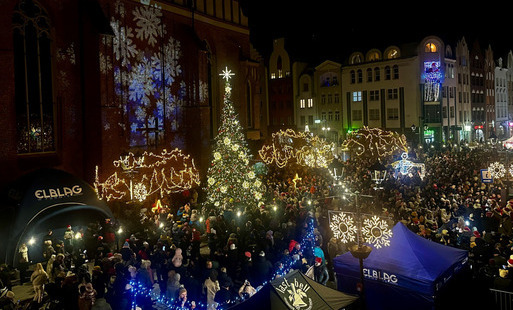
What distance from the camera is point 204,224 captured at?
771 inches

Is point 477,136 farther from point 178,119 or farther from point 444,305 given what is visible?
point 444,305

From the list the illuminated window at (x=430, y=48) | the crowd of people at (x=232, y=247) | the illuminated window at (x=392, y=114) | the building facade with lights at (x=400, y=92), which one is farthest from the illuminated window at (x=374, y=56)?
the crowd of people at (x=232, y=247)

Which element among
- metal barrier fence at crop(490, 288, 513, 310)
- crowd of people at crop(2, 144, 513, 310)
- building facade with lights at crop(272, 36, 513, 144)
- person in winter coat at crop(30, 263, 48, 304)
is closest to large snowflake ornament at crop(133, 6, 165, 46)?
crowd of people at crop(2, 144, 513, 310)

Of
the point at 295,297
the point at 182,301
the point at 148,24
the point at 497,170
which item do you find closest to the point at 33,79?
the point at 148,24

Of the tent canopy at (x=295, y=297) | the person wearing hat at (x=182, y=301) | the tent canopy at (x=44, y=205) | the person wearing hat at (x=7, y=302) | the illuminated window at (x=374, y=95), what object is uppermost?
the illuminated window at (x=374, y=95)

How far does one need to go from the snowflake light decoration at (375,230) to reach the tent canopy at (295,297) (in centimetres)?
168

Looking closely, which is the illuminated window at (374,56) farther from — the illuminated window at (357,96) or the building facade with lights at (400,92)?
the illuminated window at (357,96)

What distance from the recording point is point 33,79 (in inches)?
743

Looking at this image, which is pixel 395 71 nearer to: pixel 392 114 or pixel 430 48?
pixel 430 48

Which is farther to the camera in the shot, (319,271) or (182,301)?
(319,271)

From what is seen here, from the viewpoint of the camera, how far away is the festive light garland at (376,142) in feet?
104

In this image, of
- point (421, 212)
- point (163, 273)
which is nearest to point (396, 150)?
point (421, 212)

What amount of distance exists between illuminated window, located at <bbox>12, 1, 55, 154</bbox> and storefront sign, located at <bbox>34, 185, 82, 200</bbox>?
236 cm

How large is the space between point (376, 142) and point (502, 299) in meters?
22.9
